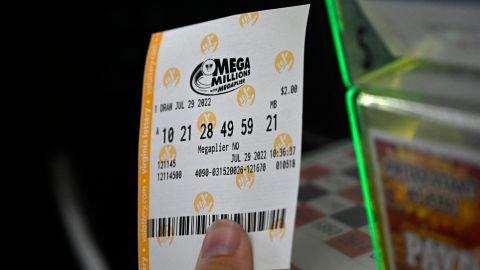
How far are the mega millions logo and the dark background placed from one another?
586 mm

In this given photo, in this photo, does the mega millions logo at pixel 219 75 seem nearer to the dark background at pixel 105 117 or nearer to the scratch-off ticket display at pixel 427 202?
the scratch-off ticket display at pixel 427 202

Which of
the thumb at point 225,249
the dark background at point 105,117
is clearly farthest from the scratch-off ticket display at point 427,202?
the dark background at point 105,117

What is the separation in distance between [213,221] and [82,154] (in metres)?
1.10

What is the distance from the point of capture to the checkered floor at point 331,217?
583 millimetres

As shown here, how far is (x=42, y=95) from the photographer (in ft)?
5.49

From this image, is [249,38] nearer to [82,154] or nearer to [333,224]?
[333,224]

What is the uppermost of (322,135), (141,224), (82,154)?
(141,224)

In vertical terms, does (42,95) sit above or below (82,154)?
above

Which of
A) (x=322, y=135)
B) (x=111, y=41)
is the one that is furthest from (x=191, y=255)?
(x=111, y=41)

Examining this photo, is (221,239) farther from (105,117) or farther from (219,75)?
(105,117)

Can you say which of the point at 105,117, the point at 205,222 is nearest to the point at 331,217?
the point at 205,222

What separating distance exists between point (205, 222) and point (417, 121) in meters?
0.23

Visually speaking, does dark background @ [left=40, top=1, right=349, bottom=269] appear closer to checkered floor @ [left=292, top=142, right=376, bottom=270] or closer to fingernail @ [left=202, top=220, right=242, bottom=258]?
checkered floor @ [left=292, top=142, right=376, bottom=270]

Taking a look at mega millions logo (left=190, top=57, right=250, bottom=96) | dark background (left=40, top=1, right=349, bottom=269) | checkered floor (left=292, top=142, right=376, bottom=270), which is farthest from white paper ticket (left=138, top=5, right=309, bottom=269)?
dark background (left=40, top=1, right=349, bottom=269)
